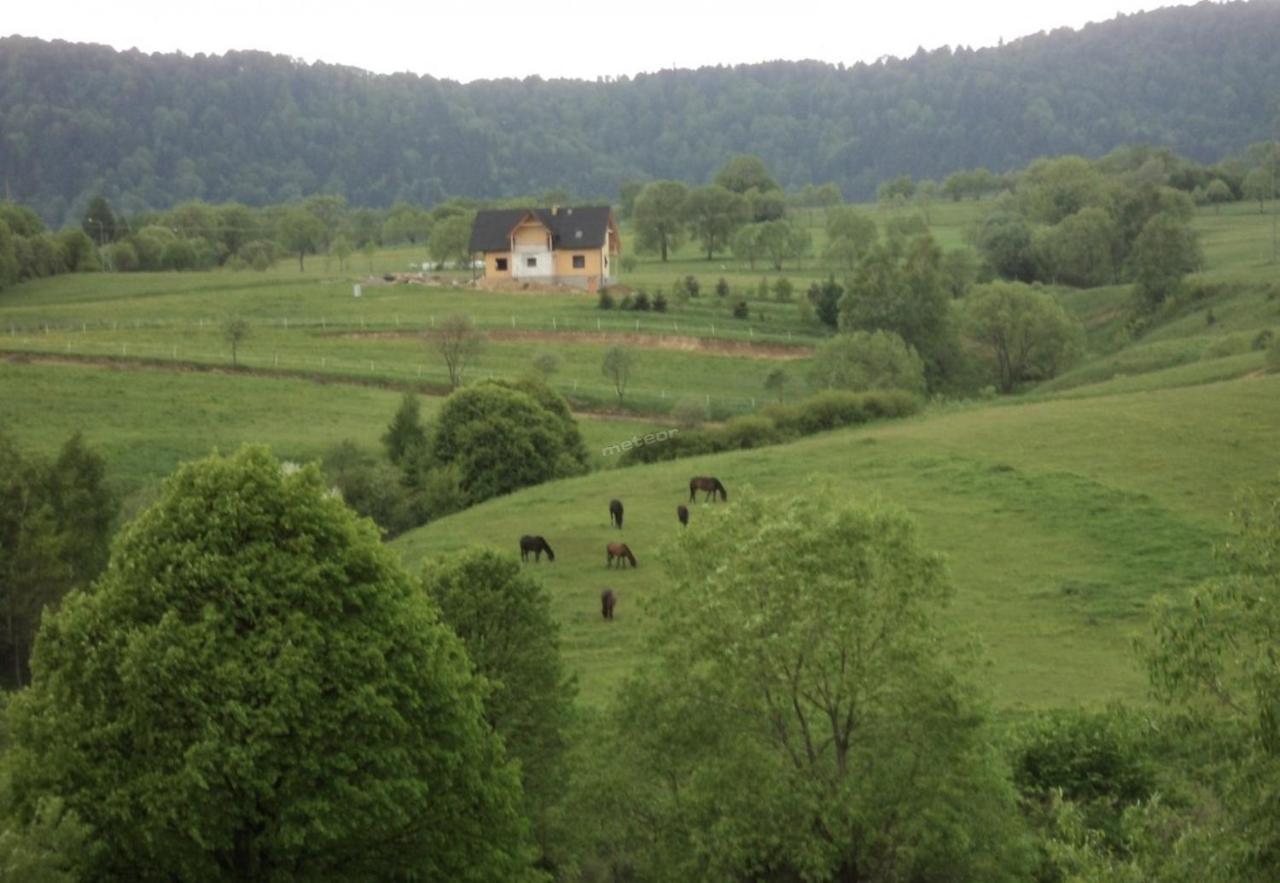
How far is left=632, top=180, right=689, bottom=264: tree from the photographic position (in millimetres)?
141500

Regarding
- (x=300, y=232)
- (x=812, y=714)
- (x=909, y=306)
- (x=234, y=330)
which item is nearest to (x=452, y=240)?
(x=300, y=232)

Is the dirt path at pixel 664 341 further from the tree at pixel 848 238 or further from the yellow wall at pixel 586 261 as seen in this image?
the tree at pixel 848 238

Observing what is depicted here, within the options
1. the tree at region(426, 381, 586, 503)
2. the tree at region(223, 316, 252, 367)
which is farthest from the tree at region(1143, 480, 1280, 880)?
the tree at region(223, 316, 252, 367)

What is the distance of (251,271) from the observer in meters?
131

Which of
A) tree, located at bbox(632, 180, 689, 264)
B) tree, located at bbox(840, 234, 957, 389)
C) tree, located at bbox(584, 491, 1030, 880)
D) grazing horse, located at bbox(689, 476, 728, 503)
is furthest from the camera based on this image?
tree, located at bbox(632, 180, 689, 264)

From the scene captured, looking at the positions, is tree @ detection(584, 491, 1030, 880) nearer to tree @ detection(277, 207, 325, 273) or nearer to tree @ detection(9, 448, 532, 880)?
tree @ detection(9, 448, 532, 880)

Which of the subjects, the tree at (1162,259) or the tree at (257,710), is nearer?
the tree at (257,710)

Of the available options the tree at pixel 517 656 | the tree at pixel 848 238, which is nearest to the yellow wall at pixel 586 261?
the tree at pixel 848 238

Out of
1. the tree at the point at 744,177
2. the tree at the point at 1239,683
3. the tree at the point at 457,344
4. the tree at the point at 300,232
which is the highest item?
the tree at the point at 744,177

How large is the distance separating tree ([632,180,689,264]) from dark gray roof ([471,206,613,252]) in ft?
82.1

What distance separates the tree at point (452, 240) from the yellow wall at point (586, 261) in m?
15.4

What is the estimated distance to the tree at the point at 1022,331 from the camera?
84.4 meters

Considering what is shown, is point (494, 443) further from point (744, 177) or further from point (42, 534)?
point (744, 177)

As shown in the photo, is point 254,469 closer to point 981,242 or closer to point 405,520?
point 405,520
